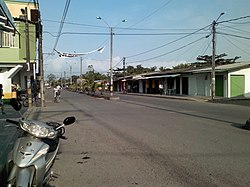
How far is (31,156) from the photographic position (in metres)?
3.71

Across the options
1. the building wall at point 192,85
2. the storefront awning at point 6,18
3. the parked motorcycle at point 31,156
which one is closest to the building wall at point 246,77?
the building wall at point 192,85

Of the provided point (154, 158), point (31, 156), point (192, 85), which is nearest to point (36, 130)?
point (31, 156)

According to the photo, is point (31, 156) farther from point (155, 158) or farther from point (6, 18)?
point (6, 18)

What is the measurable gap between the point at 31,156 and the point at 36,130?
391 mm

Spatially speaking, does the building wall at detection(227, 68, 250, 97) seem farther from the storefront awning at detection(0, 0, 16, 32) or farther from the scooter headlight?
the scooter headlight

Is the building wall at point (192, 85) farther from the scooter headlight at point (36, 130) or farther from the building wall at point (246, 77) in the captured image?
the scooter headlight at point (36, 130)

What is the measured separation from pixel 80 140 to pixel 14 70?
19.9 metres

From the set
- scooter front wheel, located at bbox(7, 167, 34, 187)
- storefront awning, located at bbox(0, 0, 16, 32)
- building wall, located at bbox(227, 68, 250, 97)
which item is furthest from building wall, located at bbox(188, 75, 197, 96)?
scooter front wheel, located at bbox(7, 167, 34, 187)

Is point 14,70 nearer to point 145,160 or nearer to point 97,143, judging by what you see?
point 97,143

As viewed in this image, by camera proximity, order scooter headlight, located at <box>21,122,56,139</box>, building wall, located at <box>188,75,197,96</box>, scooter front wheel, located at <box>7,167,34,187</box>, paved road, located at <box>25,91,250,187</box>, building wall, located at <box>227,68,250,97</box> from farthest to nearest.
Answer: building wall, located at <box>188,75,197,96</box> < building wall, located at <box>227,68,250,97</box> < paved road, located at <box>25,91,250,187</box> < scooter headlight, located at <box>21,122,56,139</box> < scooter front wheel, located at <box>7,167,34,187</box>

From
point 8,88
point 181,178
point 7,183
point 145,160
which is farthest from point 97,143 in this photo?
point 8,88

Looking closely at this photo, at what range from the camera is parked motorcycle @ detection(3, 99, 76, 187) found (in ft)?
11.9

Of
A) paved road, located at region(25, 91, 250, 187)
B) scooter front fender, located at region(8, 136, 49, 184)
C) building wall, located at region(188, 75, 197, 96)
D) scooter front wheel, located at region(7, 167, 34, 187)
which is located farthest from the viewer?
building wall, located at region(188, 75, 197, 96)

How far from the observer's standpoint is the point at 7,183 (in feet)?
12.4
